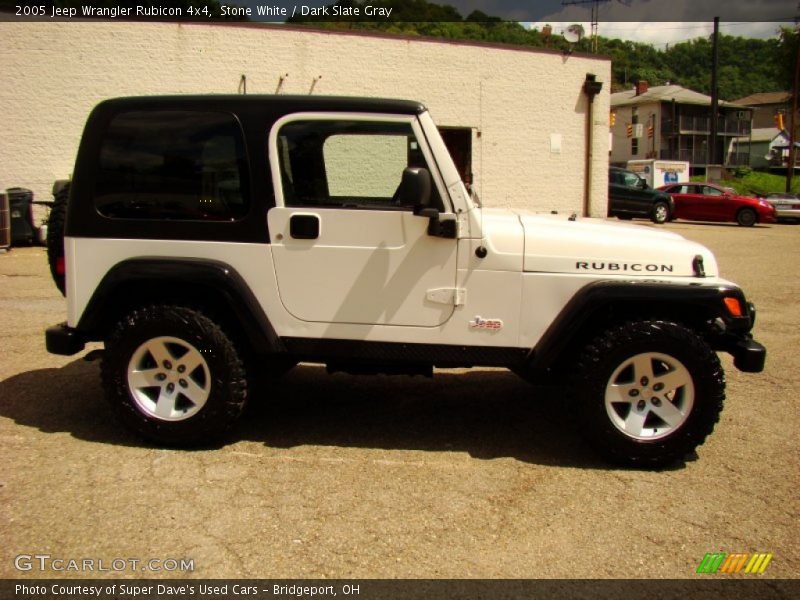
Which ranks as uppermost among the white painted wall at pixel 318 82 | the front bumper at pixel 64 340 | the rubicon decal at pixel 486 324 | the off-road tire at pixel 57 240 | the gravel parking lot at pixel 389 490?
the white painted wall at pixel 318 82

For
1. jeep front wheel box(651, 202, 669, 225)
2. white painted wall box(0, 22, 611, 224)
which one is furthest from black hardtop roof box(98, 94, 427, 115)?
jeep front wheel box(651, 202, 669, 225)

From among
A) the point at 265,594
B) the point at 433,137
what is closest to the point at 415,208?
the point at 433,137

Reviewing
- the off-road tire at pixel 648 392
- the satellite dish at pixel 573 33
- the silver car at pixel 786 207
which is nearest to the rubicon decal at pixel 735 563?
the off-road tire at pixel 648 392

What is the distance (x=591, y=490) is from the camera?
3682 millimetres

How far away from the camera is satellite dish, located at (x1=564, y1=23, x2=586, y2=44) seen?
19906 mm

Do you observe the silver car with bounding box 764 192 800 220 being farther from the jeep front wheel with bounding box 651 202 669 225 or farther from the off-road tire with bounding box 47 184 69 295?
the off-road tire with bounding box 47 184 69 295

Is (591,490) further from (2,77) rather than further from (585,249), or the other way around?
(2,77)

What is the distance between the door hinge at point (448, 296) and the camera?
3.92 meters

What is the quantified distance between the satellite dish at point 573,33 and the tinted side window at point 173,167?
18108mm

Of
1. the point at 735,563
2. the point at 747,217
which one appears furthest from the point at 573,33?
the point at 735,563

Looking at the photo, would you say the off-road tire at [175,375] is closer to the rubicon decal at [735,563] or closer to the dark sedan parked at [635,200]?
the rubicon decal at [735,563]

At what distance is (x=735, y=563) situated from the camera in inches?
119

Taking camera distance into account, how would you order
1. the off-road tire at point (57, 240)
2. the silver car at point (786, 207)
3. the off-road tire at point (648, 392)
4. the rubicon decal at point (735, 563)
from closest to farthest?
the rubicon decal at point (735, 563), the off-road tire at point (648, 392), the off-road tire at point (57, 240), the silver car at point (786, 207)

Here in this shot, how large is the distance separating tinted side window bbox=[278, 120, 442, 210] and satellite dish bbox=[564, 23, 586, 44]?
17732mm
